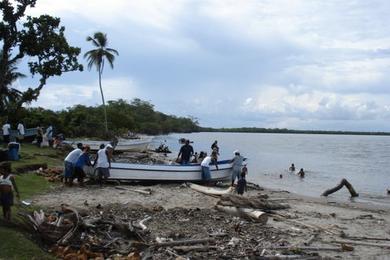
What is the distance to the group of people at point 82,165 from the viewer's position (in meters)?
20.1

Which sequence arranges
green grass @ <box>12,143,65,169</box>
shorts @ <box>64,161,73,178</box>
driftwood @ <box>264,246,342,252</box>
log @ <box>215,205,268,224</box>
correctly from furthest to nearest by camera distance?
green grass @ <box>12,143,65,169</box> → shorts @ <box>64,161,73,178</box> → log @ <box>215,205,268,224</box> → driftwood @ <box>264,246,342,252</box>

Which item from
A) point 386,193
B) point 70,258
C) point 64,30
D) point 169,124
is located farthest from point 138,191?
point 169,124

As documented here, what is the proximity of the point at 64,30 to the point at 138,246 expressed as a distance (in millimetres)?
6499

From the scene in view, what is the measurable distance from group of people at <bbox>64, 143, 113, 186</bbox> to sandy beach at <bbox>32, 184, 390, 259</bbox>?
0.66 meters

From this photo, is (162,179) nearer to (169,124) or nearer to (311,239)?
(311,239)

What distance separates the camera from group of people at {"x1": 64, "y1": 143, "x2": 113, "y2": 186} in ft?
66.1

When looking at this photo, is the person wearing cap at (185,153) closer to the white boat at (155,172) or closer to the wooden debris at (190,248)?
the white boat at (155,172)

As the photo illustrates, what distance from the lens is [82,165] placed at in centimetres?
2031

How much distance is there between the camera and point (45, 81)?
45.5 ft

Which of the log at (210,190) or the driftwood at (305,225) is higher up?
the log at (210,190)

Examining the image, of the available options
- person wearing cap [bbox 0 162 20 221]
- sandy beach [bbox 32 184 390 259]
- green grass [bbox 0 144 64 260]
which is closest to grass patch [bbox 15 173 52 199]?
green grass [bbox 0 144 64 260]

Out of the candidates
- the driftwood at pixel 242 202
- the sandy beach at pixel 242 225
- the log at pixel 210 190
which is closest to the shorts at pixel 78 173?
the sandy beach at pixel 242 225

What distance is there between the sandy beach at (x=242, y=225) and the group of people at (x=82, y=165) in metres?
0.66

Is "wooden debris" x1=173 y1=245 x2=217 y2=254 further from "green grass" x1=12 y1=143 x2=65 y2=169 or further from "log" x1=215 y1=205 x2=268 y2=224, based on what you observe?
"green grass" x1=12 y1=143 x2=65 y2=169
